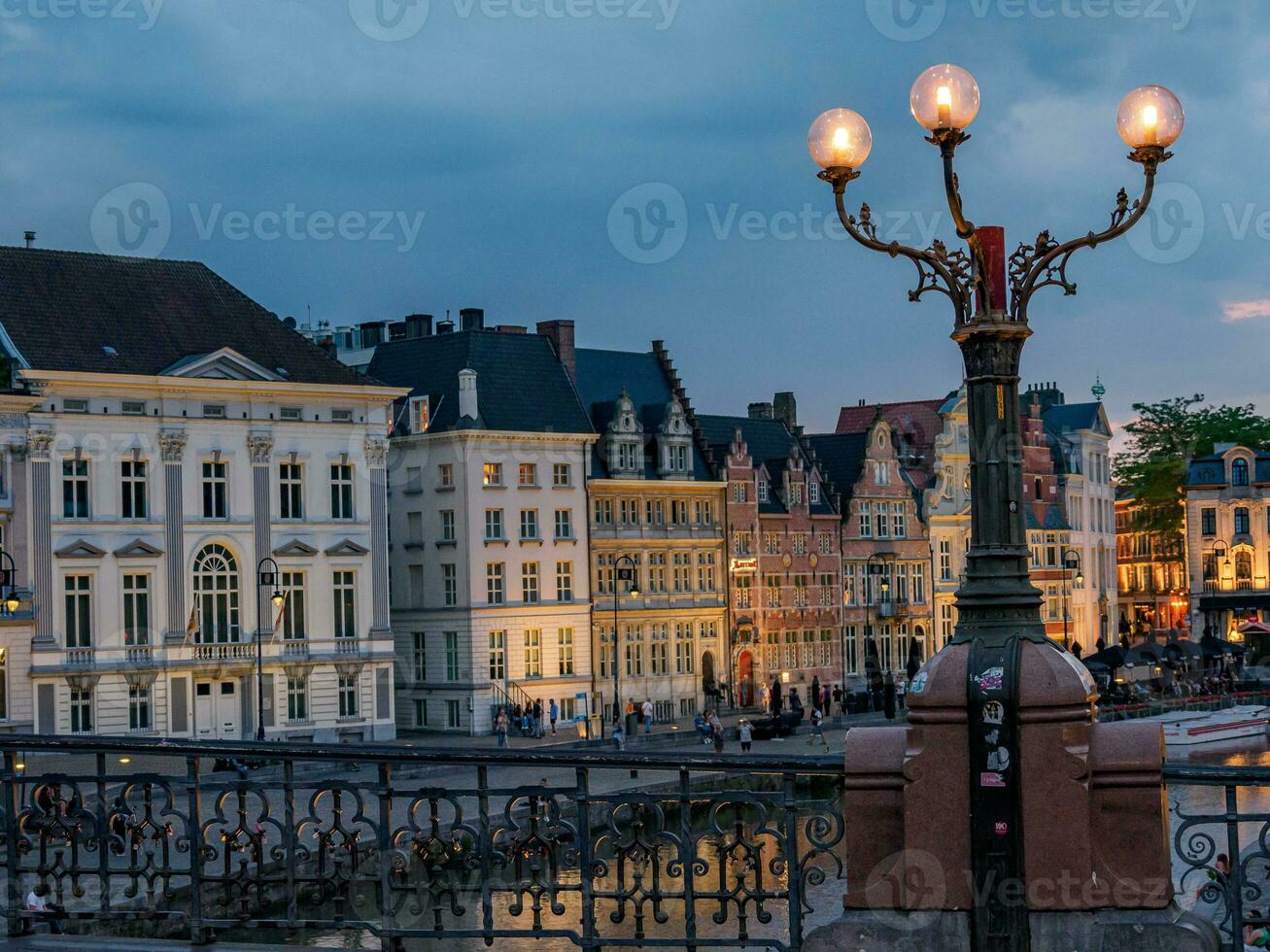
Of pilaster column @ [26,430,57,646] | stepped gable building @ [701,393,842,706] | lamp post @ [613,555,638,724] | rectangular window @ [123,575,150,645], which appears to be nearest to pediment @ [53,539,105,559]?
pilaster column @ [26,430,57,646]

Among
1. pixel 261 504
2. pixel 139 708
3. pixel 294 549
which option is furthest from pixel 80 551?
pixel 294 549

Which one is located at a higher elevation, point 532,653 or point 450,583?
point 450,583

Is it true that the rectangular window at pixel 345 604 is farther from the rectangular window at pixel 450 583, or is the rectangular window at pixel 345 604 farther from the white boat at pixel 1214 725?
the white boat at pixel 1214 725

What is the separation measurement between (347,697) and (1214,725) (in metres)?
30.7

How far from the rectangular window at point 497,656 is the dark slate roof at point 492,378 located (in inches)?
260

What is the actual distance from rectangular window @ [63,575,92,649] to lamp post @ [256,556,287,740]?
4.43 m

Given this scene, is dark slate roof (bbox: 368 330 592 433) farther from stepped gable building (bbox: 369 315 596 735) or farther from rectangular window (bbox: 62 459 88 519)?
rectangular window (bbox: 62 459 88 519)

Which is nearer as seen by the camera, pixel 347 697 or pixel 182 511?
pixel 182 511

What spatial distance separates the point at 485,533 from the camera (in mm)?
64312

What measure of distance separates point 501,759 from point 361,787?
0.71 m

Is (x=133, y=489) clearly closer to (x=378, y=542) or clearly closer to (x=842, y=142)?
(x=378, y=542)

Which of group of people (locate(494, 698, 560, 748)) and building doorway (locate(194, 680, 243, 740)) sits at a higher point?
building doorway (locate(194, 680, 243, 740))

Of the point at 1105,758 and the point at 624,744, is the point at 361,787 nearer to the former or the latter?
the point at 1105,758

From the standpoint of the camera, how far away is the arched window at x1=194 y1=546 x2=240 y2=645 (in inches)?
2175
